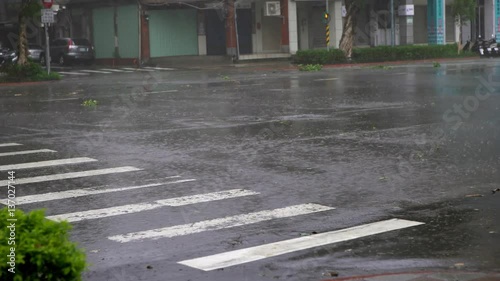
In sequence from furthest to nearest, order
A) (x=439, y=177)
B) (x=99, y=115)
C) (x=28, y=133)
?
(x=99, y=115) < (x=28, y=133) < (x=439, y=177)

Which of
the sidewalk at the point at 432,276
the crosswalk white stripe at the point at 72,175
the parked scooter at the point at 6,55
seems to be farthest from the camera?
the parked scooter at the point at 6,55

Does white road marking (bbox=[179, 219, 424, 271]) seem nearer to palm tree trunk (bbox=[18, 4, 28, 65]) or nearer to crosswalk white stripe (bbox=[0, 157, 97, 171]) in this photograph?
crosswalk white stripe (bbox=[0, 157, 97, 171])

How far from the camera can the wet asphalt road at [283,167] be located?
7.52 meters

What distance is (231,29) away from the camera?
153 feet

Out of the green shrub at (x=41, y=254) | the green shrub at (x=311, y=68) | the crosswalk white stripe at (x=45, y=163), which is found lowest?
the crosswalk white stripe at (x=45, y=163)

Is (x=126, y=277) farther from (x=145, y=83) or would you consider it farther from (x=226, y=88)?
Answer: (x=145, y=83)

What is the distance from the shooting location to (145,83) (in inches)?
1215

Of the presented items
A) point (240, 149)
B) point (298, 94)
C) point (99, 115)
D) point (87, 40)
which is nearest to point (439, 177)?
point (240, 149)

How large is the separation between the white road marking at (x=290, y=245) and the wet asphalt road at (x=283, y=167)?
14 cm

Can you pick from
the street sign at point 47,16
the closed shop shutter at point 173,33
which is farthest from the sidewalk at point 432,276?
the closed shop shutter at point 173,33

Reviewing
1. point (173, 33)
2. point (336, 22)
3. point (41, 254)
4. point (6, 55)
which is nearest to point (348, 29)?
point (336, 22)

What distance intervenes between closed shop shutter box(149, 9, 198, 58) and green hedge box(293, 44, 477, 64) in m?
7.72

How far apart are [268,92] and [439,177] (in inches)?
550

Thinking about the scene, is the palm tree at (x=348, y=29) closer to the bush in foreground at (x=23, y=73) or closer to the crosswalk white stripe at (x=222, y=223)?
the bush in foreground at (x=23, y=73)
